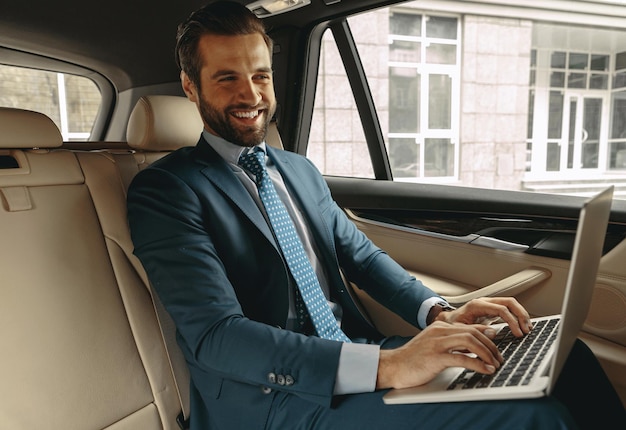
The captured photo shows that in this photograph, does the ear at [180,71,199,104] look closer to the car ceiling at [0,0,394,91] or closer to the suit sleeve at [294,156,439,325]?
the suit sleeve at [294,156,439,325]

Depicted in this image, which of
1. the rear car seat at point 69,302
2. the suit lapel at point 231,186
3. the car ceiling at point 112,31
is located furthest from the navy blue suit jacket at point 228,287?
the car ceiling at point 112,31

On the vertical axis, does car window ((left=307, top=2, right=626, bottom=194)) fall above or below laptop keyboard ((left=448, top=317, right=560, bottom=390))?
above

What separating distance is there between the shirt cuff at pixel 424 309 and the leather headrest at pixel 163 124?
29.8 inches

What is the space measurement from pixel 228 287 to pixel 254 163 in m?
0.35

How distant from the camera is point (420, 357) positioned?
0.85 m

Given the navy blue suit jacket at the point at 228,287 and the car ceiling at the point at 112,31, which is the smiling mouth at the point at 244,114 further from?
the car ceiling at the point at 112,31

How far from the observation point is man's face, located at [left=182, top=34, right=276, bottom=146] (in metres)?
1.21

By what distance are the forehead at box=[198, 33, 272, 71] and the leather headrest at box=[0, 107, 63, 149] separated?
0.37m

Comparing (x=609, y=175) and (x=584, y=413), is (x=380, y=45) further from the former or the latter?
(x=584, y=413)

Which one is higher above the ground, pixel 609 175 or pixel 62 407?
pixel 609 175

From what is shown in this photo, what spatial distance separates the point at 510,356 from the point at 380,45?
4696 millimetres

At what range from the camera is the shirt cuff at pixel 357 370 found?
35.0 inches

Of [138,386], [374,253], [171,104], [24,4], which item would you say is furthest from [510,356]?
[24,4]

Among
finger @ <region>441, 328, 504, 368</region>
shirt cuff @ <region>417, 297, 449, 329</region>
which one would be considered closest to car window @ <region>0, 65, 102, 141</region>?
shirt cuff @ <region>417, 297, 449, 329</region>
